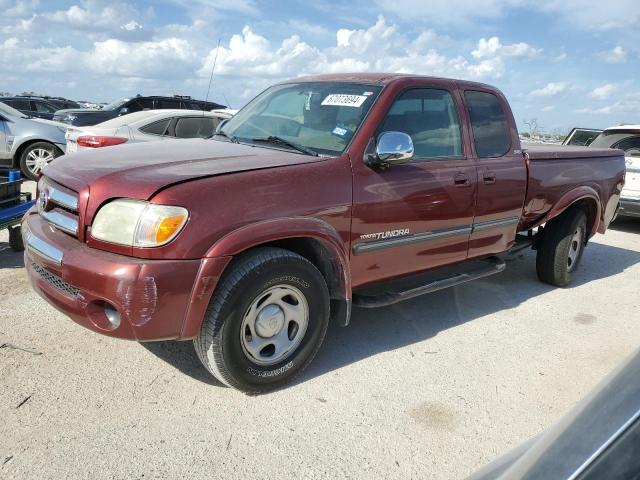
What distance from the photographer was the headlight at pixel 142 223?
8.61ft

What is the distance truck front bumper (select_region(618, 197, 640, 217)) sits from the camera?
8.50 m

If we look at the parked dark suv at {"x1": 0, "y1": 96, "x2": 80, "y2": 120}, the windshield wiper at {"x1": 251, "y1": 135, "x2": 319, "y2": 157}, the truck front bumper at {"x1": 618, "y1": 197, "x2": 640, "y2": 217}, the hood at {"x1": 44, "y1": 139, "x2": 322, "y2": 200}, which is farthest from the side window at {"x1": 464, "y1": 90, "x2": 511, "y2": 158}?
the parked dark suv at {"x1": 0, "y1": 96, "x2": 80, "y2": 120}

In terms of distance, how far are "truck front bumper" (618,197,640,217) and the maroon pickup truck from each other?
4706 millimetres

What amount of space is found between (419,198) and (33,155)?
8.74 meters

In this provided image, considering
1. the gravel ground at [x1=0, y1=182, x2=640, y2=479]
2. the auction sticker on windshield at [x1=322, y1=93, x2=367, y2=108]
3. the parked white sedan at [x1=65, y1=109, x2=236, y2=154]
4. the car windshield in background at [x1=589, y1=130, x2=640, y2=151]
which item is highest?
the auction sticker on windshield at [x1=322, y1=93, x2=367, y2=108]

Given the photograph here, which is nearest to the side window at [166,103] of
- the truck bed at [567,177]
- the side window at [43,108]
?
the side window at [43,108]

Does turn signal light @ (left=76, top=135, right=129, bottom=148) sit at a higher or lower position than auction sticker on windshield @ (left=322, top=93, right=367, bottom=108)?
lower

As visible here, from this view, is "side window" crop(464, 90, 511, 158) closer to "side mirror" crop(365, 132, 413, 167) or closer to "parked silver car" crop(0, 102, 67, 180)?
"side mirror" crop(365, 132, 413, 167)

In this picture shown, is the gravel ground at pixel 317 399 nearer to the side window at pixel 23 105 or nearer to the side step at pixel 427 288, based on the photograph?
the side step at pixel 427 288

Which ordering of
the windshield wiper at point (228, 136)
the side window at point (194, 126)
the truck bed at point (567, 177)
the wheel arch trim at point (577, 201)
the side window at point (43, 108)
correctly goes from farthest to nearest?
the side window at point (43, 108)
the side window at point (194, 126)
the wheel arch trim at point (577, 201)
the truck bed at point (567, 177)
the windshield wiper at point (228, 136)

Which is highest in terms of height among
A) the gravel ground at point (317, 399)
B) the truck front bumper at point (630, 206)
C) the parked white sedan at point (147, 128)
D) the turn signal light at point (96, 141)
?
the parked white sedan at point (147, 128)

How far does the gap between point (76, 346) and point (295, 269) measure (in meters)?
1.62

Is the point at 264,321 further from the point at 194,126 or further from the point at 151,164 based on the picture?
the point at 194,126

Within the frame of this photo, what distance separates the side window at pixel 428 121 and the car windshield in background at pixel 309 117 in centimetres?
23
